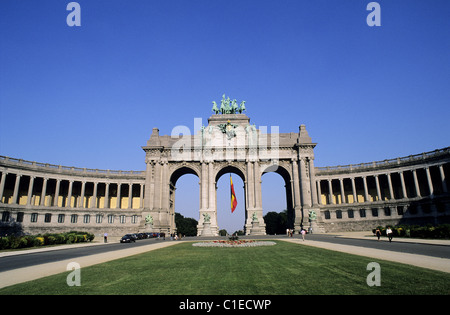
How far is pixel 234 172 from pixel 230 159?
19.4 ft

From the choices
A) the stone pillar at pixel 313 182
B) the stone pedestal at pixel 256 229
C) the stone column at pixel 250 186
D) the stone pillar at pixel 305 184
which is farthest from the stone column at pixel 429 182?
the stone column at pixel 250 186

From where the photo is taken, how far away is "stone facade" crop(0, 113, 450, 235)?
60812 mm

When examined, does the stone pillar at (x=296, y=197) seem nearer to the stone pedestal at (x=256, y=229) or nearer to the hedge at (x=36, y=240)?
the stone pedestal at (x=256, y=229)

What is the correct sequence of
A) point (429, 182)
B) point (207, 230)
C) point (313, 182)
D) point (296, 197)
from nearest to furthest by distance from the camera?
point (207, 230) → point (429, 182) → point (313, 182) → point (296, 197)

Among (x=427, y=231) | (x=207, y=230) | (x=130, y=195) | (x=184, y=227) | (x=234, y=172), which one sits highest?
(x=234, y=172)

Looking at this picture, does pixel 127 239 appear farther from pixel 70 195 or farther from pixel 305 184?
pixel 305 184

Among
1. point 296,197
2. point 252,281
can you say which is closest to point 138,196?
point 296,197

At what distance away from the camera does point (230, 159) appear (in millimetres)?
66250

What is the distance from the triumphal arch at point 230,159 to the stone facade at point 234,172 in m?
0.24

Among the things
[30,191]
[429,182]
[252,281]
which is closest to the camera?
[252,281]

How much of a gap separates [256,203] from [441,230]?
3652 cm

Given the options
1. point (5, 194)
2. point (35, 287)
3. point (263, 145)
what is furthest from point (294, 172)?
point (5, 194)

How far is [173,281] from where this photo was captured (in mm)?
10344

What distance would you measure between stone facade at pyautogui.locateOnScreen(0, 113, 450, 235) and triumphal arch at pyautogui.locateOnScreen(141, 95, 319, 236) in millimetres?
240
